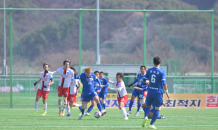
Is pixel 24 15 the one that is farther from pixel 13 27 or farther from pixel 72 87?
pixel 72 87

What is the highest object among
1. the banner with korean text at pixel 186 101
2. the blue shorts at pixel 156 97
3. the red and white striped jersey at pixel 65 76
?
the red and white striped jersey at pixel 65 76

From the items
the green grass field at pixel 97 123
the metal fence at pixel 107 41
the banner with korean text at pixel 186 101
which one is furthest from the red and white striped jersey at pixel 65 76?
the metal fence at pixel 107 41

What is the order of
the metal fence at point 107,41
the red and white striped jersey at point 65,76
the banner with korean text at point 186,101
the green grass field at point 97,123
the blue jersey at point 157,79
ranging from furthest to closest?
the metal fence at point 107,41 → the banner with korean text at point 186,101 → the red and white striped jersey at point 65,76 → the green grass field at point 97,123 → the blue jersey at point 157,79

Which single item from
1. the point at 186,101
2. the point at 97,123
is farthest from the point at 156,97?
the point at 186,101

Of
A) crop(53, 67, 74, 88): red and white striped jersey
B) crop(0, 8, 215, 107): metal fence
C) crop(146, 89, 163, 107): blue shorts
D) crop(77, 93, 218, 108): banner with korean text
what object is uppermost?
crop(0, 8, 215, 107): metal fence

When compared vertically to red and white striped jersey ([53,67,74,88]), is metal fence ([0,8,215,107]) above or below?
above

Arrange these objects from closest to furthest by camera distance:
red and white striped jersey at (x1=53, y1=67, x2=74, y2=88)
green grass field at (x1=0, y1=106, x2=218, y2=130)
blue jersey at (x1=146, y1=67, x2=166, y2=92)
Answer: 1. blue jersey at (x1=146, y1=67, x2=166, y2=92)
2. green grass field at (x1=0, y1=106, x2=218, y2=130)
3. red and white striped jersey at (x1=53, y1=67, x2=74, y2=88)

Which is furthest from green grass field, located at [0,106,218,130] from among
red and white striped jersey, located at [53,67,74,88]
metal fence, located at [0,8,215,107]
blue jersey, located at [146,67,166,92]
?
metal fence, located at [0,8,215,107]

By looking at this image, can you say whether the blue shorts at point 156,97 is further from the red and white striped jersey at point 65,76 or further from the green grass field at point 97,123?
the red and white striped jersey at point 65,76

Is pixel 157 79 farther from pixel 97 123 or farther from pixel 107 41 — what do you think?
pixel 107 41

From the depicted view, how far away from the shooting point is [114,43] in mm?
21750

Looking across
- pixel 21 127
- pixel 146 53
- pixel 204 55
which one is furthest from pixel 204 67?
pixel 21 127

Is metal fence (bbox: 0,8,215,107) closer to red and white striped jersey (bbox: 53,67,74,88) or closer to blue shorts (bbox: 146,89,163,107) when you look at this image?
red and white striped jersey (bbox: 53,67,74,88)

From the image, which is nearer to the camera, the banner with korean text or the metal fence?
the banner with korean text
